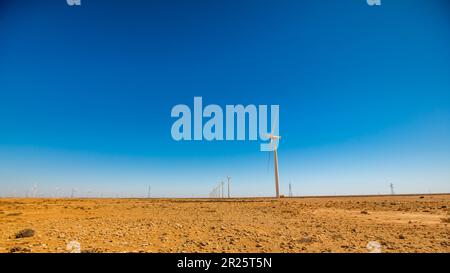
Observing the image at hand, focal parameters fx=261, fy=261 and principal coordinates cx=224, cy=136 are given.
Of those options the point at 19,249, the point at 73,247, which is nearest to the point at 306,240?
the point at 73,247

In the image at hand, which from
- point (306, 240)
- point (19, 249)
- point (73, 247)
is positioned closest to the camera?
point (19, 249)

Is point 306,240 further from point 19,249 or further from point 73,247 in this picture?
point 19,249

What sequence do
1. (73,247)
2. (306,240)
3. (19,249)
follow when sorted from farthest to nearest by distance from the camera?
(306,240) < (73,247) < (19,249)

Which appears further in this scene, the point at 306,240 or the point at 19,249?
the point at 306,240

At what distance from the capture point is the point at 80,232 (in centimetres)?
1333

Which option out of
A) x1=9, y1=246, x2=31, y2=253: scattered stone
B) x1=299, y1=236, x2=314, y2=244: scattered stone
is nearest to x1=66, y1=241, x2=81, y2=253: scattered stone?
x1=9, y1=246, x2=31, y2=253: scattered stone

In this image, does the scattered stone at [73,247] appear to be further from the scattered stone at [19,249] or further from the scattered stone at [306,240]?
the scattered stone at [306,240]

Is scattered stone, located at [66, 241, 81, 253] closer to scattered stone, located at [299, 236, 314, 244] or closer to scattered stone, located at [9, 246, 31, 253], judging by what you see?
scattered stone, located at [9, 246, 31, 253]

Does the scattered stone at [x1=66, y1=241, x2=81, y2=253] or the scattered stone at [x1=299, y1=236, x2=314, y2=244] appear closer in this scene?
the scattered stone at [x1=66, y1=241, x2=81, y2=253]

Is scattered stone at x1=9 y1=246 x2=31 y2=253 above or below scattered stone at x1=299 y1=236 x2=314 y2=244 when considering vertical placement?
above

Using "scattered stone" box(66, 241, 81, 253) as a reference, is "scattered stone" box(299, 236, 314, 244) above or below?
below

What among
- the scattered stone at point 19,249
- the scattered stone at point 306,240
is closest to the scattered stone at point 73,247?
the scattered stone at point 19,249
